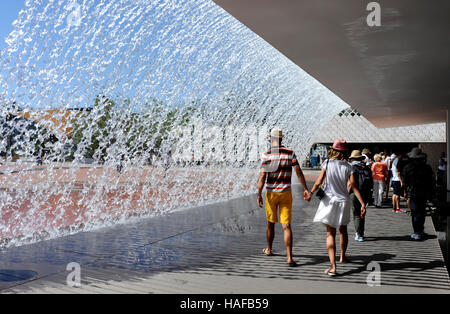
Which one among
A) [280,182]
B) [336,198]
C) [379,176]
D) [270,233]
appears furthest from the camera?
[379,176]

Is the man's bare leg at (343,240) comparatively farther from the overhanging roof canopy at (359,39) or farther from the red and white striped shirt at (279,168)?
the overhanging roof canopy at (359,39)

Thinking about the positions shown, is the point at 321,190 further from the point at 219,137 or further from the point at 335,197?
the point at 219,137

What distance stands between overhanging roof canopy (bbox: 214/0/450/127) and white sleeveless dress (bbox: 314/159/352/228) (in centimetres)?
198

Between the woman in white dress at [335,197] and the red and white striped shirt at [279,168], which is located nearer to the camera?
the woman in white dress at [335,197]

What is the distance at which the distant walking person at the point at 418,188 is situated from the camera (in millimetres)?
6535

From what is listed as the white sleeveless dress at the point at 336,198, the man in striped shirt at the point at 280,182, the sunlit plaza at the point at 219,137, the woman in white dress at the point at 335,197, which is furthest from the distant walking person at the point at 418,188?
the man in striped shirt at the point at 280,182

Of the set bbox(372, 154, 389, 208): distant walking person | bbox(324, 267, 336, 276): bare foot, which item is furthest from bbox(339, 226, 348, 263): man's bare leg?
bbox(372, 154, 389, 208): distant walking person

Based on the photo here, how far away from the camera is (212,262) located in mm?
4957

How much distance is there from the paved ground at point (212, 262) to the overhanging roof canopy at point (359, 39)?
10.4 feet

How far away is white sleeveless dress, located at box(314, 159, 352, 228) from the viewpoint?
459 centimetres

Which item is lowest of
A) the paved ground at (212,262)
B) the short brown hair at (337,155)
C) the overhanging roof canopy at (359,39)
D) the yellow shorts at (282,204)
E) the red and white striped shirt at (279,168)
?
the paved ground at (212,262)

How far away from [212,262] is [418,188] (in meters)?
3.91

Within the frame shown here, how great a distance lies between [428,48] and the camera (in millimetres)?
6738

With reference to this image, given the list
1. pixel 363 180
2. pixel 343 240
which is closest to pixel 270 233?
pixel 343 240
